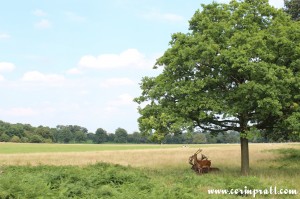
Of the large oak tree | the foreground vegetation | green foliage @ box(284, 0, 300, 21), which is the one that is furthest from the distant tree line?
the foreground vegetation

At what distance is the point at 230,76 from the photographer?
77.6 feet

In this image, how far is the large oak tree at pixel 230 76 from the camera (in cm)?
2100

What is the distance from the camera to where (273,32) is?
76.8 ft

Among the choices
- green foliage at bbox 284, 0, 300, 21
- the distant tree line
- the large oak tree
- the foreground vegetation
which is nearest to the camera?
the foreground vegetation

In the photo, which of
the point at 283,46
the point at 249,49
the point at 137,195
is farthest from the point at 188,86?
the point at 137,195

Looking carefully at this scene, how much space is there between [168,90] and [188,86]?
1506 mm

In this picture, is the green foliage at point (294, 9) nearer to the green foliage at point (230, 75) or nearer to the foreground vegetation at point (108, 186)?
the green foliage at point (230, 75)

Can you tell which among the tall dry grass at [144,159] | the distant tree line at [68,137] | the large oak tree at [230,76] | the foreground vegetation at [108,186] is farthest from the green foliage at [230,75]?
the distant tree line at [68,137]

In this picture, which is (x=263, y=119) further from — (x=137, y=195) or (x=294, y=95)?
(x=137, y=195)

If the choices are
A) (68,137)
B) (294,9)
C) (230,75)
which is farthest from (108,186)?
(68,137)

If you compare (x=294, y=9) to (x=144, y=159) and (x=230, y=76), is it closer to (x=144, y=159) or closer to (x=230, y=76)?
(x=230, y=76)

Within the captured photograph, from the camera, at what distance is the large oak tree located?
68.9 feet

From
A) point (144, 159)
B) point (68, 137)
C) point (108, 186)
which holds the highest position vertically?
point (68, 137)

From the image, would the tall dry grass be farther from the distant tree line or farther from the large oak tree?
the distant tree line
